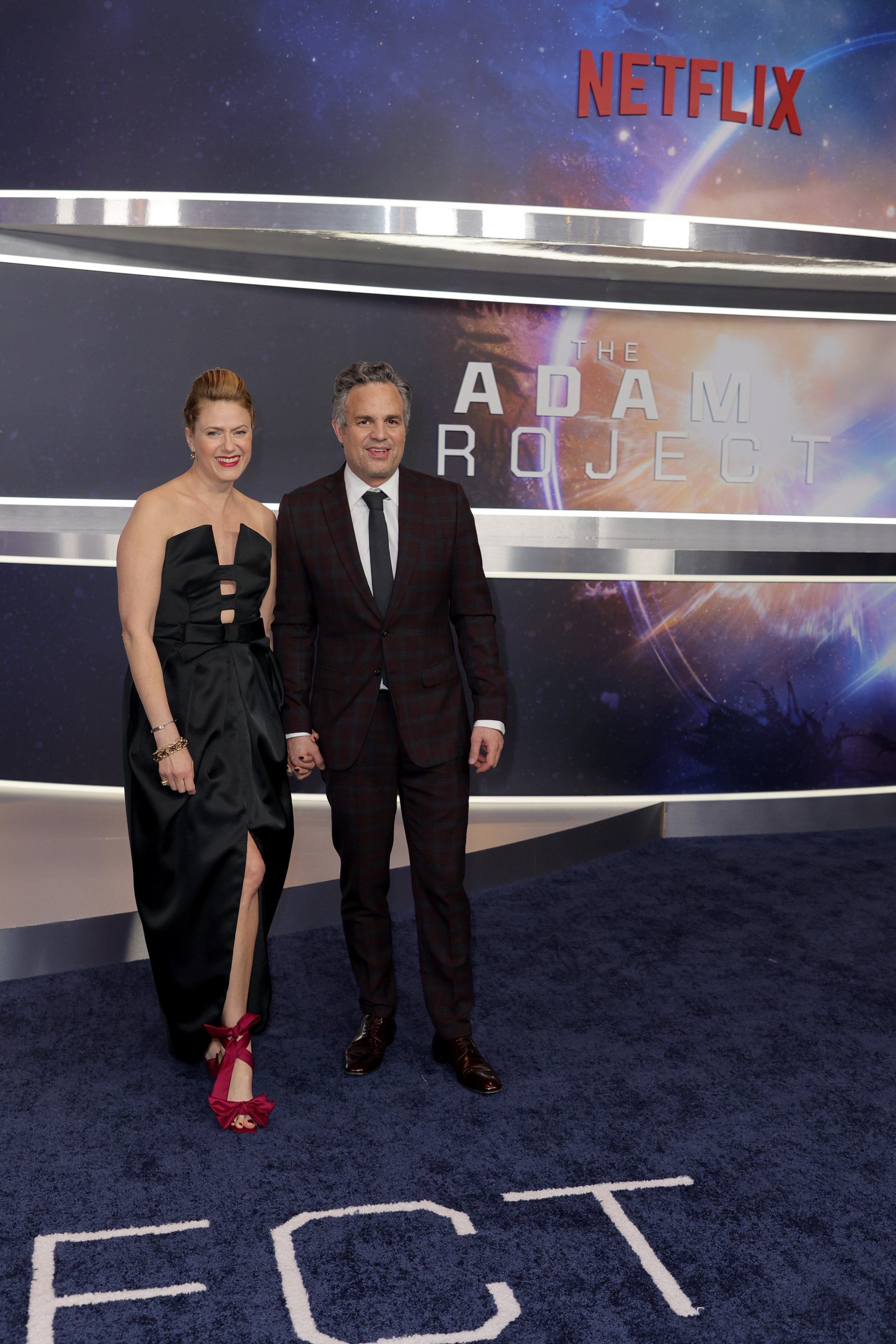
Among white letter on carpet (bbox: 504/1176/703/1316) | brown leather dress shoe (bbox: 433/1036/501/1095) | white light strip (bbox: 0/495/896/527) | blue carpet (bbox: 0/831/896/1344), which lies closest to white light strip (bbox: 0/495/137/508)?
white light strip (bbox: 0/495/896/527)

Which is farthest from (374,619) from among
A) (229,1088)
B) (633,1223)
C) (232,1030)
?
(633,1223)

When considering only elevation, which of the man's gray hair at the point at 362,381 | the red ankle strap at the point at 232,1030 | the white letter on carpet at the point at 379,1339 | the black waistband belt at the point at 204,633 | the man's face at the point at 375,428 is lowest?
the white letter on carpet at the point at 379,1339

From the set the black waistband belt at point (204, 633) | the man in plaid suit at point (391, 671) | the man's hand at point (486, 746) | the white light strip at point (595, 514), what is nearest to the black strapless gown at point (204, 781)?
the black waistband belt at point (204, 633)

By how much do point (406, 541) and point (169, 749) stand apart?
2.25 feet

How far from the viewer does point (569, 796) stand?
16.0 ft

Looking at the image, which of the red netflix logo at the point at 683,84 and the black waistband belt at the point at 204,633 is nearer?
the black waistband belt at the point at 204,633

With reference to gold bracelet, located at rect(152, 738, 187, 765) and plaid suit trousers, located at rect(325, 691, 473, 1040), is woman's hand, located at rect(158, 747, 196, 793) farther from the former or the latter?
plaid suit trousers, located at rect(325, 691, 473, 1040)

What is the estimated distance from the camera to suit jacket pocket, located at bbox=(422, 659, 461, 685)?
266cm

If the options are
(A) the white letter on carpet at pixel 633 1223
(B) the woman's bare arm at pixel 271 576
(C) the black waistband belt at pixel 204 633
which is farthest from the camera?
(B) the woman's bare arm at pixel 271 576

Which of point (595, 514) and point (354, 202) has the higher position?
point (354, 202)

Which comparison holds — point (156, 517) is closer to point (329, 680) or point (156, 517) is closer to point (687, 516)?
point (329, 680)

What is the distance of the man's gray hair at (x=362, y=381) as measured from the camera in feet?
8.45

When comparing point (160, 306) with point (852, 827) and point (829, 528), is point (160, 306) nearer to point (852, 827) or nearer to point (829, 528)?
point (829, 528)

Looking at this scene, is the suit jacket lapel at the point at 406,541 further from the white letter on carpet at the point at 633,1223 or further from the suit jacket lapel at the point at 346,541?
the white letter on carpet at the point at 633,1223
